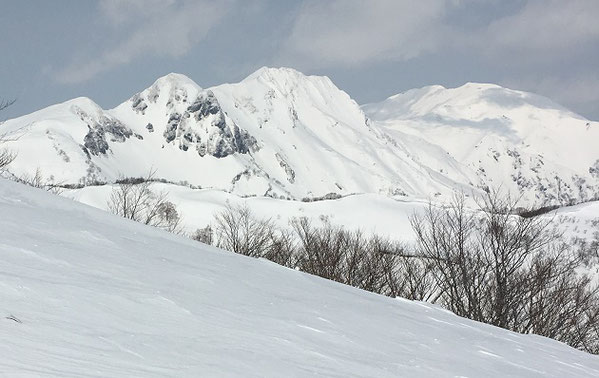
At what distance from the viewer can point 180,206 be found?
132000mm

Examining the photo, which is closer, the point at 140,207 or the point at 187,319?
the point at 187,319

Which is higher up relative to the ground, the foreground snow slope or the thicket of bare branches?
the thicket of bare branches

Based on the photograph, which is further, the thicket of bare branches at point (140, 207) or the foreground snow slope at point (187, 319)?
the thicket of bare branches at point (140, 207)

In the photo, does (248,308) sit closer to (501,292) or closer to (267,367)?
(267,367)

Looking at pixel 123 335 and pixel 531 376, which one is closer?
pixel 123 335

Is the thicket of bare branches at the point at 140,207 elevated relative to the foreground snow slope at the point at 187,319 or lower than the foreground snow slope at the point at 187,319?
elevated

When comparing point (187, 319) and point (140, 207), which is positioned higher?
point (140, 207)

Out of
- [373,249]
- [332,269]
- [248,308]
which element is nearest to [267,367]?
[248,308]

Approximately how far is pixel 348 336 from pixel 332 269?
24.1 meters

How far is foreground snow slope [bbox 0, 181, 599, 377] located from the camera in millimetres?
3311

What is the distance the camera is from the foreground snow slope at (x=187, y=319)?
3311 millimetres

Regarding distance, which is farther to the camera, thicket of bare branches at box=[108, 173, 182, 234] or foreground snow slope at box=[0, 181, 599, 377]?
thicket of bare branches at box=[108, 173, 182, 234]

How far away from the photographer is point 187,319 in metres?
4.57

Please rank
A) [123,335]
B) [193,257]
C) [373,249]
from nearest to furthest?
[123,335] → [193,257] → [373,249]
